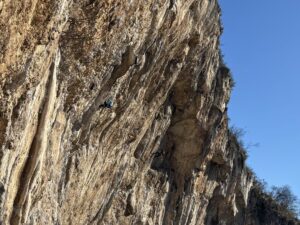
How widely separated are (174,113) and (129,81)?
5744mm

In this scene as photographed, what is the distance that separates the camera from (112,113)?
12.7m

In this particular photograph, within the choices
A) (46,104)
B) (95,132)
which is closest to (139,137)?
(95,132)

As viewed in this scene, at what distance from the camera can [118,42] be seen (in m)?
10.2

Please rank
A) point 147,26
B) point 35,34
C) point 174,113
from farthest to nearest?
point 174,113
point 147,26
point 35,34

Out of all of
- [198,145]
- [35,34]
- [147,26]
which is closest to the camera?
[35,34]

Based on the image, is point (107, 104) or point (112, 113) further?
point (112, 113)

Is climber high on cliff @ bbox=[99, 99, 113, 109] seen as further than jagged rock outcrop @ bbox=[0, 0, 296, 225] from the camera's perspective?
Yes

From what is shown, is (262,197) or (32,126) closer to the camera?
(32,126)

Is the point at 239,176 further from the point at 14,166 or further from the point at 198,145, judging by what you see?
the point at 14,166

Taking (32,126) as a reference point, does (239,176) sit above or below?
above

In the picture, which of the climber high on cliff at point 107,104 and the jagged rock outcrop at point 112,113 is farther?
the climber high on cliff at point 107,104

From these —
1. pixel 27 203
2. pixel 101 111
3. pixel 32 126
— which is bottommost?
pixel 27 203

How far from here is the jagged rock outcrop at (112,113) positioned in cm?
734

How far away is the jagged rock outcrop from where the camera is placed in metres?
7.34
